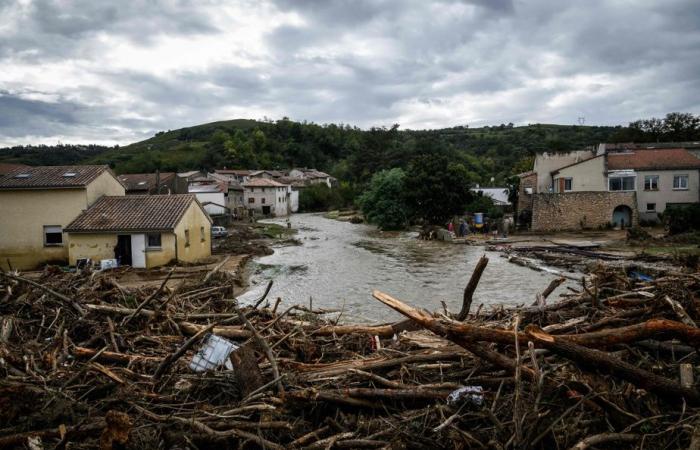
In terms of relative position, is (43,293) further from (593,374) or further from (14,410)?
(593,374)

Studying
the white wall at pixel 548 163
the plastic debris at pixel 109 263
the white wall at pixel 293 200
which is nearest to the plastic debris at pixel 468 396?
the plastic debris at pixel 109 263

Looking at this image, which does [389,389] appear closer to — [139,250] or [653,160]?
[139,250]

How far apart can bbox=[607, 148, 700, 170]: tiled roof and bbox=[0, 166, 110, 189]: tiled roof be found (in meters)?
34.3

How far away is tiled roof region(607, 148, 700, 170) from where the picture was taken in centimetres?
3306

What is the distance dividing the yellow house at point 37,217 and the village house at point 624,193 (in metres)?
28.9

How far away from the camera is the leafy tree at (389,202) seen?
42.5m

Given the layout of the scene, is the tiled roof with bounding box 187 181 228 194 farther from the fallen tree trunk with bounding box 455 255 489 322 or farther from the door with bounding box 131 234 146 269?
the fallen tree trunk with bounding box 455 255 489 322

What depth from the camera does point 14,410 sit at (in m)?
4.75

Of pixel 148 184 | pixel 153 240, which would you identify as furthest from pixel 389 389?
pixel 148 184

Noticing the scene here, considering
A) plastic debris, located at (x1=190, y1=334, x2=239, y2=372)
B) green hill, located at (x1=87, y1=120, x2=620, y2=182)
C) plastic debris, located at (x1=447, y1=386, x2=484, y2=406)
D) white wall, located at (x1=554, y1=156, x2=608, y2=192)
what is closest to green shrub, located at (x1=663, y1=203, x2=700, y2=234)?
white wall, located at (x1=554, y1=156, x2=608, y2=192)

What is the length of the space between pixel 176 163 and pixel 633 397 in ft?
313

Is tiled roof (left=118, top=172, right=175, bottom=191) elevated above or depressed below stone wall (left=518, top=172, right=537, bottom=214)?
above

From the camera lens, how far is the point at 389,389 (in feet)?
15.9

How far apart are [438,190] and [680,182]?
55.4 feet
